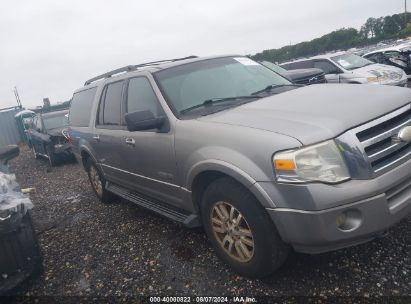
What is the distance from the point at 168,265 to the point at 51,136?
7.86m

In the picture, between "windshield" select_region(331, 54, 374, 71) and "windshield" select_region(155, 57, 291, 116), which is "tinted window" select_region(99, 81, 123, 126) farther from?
"windshield" select_region(331, 54, 374, 71)

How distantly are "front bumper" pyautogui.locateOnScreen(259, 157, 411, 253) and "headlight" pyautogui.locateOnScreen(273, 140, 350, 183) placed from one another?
0.05 meters

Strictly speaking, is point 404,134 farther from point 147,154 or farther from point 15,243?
point 15,243

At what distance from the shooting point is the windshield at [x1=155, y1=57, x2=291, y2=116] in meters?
3.46

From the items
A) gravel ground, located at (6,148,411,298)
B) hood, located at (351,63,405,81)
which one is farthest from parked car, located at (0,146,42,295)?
hood, located at (351,63,405,81)

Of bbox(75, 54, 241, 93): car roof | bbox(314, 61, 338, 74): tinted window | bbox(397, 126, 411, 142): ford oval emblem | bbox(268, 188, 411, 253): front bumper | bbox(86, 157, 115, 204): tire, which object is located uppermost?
bbox(75, 54, 241, 93): car roof

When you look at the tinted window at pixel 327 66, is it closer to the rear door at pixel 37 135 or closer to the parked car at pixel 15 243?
the rear door at pixel 37 135

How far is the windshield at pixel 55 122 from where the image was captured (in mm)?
10773

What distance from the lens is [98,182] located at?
18.4 feet

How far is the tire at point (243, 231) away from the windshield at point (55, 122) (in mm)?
9030

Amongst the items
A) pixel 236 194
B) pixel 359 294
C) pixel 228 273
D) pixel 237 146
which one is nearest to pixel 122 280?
pixel 228 273

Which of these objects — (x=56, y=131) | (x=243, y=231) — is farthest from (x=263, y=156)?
(x=56, y=131)

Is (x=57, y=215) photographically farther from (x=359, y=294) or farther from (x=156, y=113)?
(x=359, y=294)

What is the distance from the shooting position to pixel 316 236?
7.62 feet
